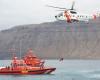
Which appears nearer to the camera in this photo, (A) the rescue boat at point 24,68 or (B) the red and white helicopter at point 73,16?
(B) the red and white helicopter at point 73,16

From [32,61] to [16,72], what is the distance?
685 centimetres

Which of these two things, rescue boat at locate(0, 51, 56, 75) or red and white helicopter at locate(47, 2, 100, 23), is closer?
red and white helicopter at locate(47, 2, 100, 23)

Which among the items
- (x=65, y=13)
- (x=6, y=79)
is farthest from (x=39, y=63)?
(x=65, y=13)

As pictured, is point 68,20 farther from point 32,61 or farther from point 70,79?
point 32,61

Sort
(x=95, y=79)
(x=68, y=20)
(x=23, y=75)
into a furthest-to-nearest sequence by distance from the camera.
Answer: (x=23, y=75) < (x=95, y=79) < (x=68, y=20)

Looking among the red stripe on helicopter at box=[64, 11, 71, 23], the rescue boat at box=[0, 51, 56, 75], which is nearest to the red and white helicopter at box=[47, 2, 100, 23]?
the red stripe on helicopter at box=[64, 11, 71, 23]

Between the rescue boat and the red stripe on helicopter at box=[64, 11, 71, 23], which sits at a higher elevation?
→ the red stripe on helicopter at box=[64, 11, 71, 23]

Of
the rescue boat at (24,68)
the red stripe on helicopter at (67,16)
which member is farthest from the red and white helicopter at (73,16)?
the rescue boat at (24,68)

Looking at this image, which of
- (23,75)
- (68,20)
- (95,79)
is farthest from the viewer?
(23,75)

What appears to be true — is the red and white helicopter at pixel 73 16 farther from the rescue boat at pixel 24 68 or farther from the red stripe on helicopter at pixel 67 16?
the rescue boat at pixel 24 68

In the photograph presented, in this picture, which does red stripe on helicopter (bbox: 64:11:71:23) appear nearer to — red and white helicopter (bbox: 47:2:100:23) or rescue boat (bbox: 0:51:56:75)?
red and white helicopter (bbox: 47:2:100:23)

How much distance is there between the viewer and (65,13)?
80312mm

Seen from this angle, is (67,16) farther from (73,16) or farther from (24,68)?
(24,68)

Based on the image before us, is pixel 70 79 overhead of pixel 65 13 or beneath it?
beneath
